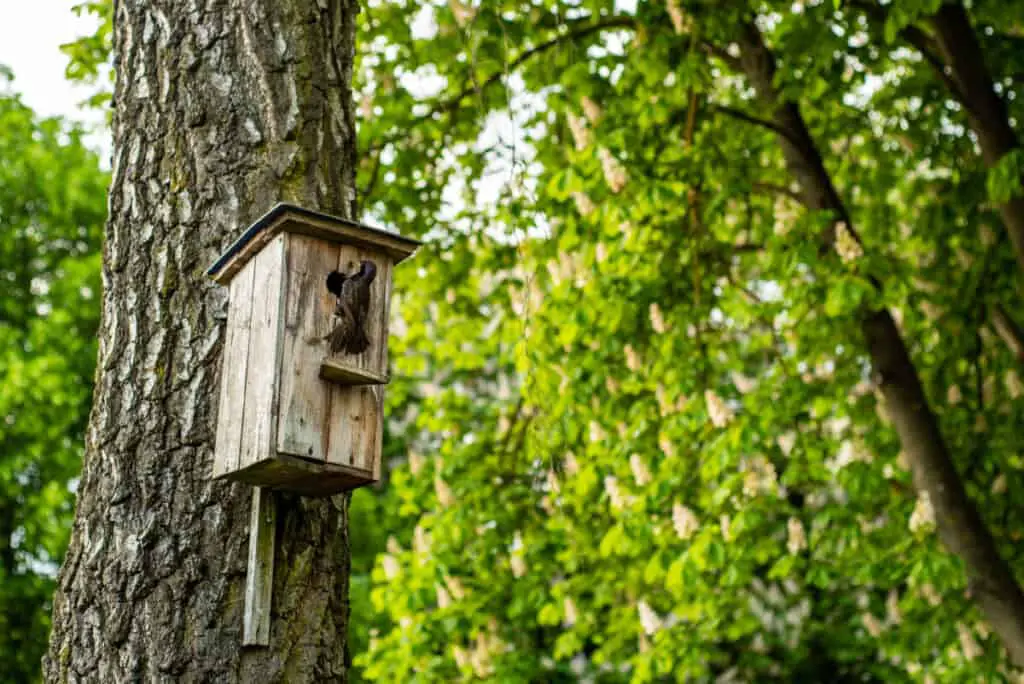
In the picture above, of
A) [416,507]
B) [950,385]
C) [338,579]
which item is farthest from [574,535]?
[338,579]

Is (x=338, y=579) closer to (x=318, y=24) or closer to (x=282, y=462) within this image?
(x=282, y=462)

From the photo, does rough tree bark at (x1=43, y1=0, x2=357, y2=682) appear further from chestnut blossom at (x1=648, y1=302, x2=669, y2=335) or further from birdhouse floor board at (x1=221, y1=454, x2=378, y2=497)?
chestnut blossom at (x1=648, y1=302, x2=669, y2=335)

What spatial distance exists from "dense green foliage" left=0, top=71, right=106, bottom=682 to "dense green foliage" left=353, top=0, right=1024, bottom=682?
18.8 ft

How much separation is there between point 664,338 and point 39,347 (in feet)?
26.4

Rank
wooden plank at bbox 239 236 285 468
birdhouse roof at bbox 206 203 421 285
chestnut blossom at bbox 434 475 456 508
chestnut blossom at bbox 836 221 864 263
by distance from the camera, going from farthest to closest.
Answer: chestnut blossom at bbox 434 475 456 508 < chestnut blossom at bbox 836 221 864 263 < birdhouse roof at bbox 206 203 421 285 < wooden plank at bbox 239 236 285 468

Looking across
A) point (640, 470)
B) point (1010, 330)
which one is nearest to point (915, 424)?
point (1010, 330)

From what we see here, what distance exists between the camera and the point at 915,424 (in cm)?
626

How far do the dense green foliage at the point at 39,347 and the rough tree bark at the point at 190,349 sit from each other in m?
9.32

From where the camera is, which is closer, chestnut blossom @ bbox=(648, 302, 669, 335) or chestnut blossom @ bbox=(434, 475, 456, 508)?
chestnut blossom @ bbox=(648, 302, 669, 335)

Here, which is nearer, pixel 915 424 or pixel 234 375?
pixel 234 375

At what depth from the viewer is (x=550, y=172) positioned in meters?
6.34

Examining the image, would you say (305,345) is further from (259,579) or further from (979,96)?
(979,96)

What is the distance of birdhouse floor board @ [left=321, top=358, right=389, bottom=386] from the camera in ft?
8.68

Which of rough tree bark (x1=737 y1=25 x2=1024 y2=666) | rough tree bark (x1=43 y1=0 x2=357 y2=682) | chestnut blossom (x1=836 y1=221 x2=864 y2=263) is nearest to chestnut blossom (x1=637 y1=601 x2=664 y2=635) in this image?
rough tree bark (x1=737 y1=25 x2=1024 y2=666)
